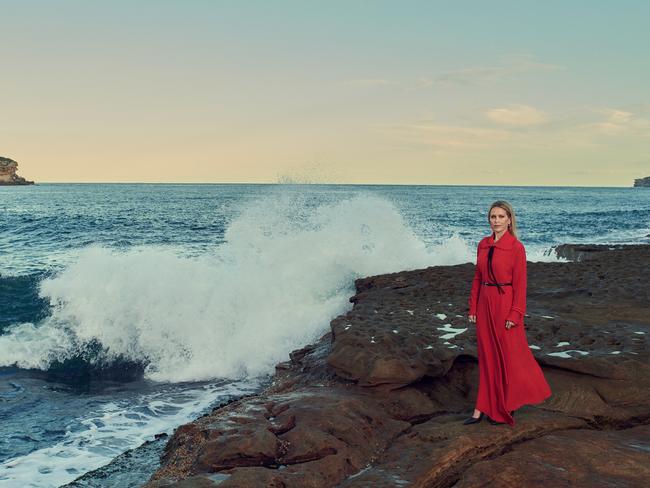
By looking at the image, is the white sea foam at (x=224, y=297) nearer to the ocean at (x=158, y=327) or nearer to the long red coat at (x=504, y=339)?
the ocean at (x=158, y=327)

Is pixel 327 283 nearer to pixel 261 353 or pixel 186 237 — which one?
pixel 261 353

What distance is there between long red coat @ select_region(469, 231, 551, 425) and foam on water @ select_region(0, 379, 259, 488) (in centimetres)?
393

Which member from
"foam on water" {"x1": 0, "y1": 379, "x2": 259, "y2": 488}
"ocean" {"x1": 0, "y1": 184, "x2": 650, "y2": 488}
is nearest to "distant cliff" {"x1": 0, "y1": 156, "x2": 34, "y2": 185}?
"ocean" {"x1": 0, "y1": 184, "x2": 650, "y2": 488}

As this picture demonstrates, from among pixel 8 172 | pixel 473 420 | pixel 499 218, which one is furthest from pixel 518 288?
pixel 8 172

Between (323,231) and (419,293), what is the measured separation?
506 centimetres

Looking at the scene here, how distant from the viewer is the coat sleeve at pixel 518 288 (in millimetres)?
4133

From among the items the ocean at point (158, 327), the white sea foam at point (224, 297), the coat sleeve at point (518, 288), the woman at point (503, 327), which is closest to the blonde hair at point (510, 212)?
the woman at point (503, 327)

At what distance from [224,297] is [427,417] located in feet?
22.1

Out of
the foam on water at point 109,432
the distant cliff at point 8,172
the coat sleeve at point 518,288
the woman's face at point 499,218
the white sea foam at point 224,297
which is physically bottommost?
the foam on water at point 109,432

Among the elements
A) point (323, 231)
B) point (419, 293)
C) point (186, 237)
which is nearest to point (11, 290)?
point (323, 231)

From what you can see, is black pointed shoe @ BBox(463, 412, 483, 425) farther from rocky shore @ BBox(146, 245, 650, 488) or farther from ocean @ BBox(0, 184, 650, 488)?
ocean @ BBox(0, 184, 650, 488)

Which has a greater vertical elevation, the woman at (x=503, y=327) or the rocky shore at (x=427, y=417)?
the woman at (x=503, y=327)

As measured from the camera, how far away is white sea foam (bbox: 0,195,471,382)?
9547 mm

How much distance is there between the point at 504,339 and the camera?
4211mm
